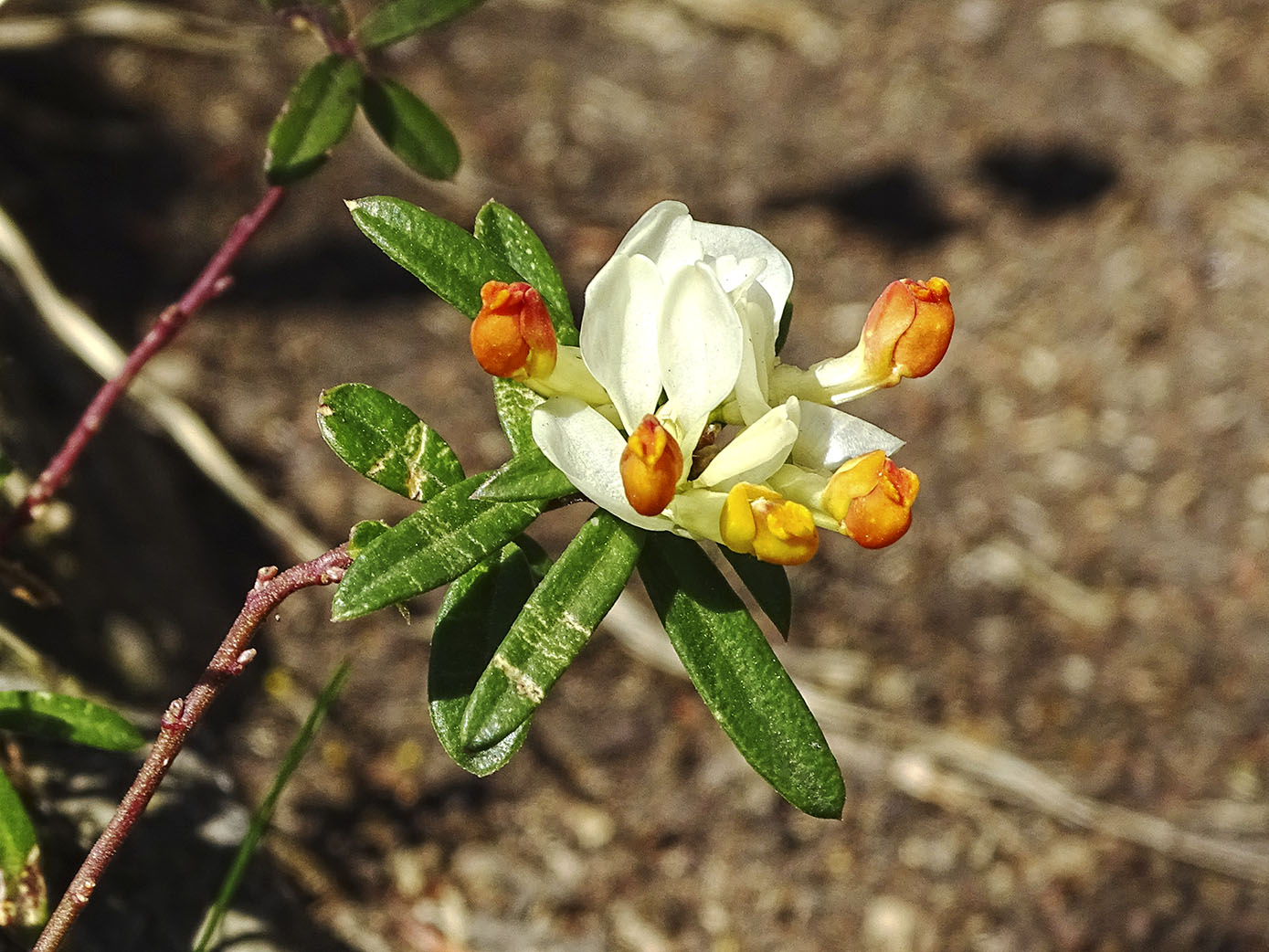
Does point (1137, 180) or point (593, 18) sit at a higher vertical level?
point (593, 18)

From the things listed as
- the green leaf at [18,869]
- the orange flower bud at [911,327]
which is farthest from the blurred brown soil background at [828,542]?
the orange flower bud at [911,327]

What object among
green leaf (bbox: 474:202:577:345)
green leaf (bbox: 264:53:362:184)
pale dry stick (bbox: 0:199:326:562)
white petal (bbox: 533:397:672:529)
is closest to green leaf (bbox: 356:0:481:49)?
green leaf (bbox: 264:53:362:184)

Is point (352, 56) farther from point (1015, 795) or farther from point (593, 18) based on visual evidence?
point (593, 18)

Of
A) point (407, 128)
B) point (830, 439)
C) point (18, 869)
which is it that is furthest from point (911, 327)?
point (18, 869)

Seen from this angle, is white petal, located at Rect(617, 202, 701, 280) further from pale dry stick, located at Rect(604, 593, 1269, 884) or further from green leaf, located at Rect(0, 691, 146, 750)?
pale dry stick, located at Rect(604, 593, 1269, 884)

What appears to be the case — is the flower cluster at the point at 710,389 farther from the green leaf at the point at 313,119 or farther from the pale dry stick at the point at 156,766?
the green leaf at the point at 313,119

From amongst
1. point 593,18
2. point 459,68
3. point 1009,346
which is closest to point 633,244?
point 1009,346

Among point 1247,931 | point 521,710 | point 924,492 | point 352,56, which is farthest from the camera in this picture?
point 924,492
